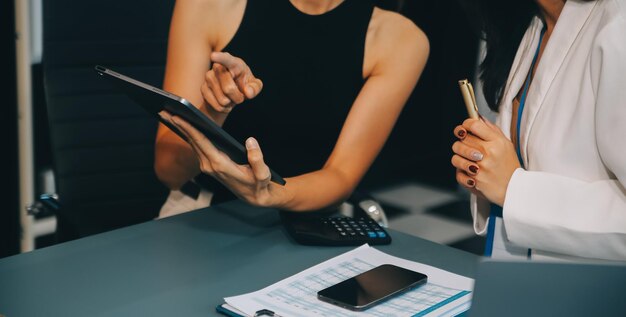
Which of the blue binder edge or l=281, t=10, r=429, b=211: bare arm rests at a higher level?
l=281, t=10, r=429, b=211: bare arm

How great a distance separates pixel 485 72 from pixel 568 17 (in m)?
0.28

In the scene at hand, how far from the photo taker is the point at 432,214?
11.5 feet

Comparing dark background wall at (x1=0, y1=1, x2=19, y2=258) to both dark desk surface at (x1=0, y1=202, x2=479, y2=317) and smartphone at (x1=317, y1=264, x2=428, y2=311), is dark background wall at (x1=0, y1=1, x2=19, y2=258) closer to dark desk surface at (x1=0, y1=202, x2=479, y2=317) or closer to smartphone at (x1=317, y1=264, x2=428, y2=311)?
dark desk surface at (x1=0, y1=202, x2=479, y2=317)

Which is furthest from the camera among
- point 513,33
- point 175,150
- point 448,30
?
point 448,30

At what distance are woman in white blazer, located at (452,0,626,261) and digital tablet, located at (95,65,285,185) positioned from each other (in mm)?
369

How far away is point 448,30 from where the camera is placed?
3.94 m

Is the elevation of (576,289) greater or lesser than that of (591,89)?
lesser

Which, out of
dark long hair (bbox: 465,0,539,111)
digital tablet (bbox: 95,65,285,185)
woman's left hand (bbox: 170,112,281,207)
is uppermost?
dark long hair (bbox: 465,0,539,111)

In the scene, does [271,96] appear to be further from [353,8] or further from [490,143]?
[490,143]

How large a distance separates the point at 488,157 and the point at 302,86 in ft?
1.99

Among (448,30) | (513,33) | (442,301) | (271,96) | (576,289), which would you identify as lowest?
(442,301)

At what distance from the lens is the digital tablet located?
1085mm

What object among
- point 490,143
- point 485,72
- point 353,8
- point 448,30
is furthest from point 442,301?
point 448,30

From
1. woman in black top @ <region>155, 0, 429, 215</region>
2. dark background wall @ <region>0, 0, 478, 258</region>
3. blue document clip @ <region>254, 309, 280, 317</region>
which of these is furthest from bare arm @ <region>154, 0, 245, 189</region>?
dark background wall @ <region>0, 0, 478, 258</region>
